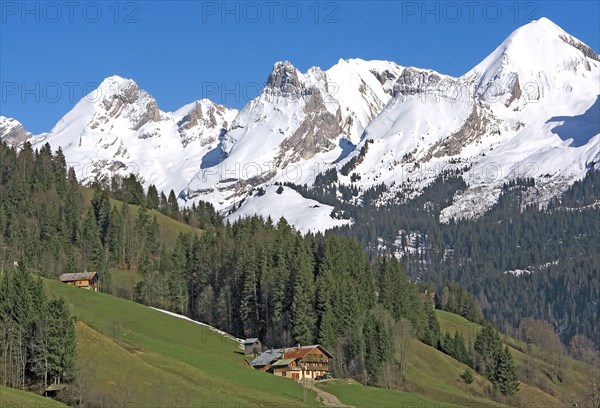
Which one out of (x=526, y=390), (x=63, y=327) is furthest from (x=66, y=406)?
(x=526, y=390)

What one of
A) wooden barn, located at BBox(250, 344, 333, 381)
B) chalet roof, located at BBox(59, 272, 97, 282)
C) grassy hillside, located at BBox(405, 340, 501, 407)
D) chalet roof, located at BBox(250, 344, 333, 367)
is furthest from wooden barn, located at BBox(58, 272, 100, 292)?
grassy hillside, located at BBox(405, 340, 501, 407)

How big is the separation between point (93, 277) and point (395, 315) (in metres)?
50.2

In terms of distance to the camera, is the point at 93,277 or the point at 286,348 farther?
the point at 93,277

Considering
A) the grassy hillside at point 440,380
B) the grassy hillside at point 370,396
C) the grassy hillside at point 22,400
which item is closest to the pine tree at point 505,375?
the grassy hillside at point 440,380

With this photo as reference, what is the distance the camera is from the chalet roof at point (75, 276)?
16988cm

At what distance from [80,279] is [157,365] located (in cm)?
5985

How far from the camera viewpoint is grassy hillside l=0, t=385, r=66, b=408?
88.4 metres

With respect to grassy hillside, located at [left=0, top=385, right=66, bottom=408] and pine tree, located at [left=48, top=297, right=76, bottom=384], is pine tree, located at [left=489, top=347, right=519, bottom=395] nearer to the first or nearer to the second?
pine tree, located at [left=48, top=297, right=76, bottom=384]

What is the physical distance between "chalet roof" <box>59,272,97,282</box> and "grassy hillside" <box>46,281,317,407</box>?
14756 mm

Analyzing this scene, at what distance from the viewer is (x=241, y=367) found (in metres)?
130

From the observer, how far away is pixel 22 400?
90625mm

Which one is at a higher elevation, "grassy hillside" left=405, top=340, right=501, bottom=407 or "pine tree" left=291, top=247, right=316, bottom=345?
"pine tree" left=291, top=247, right=316, bottom=345

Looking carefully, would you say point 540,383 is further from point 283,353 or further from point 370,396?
point 370,396

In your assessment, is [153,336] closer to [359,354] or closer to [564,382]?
[359,354]
